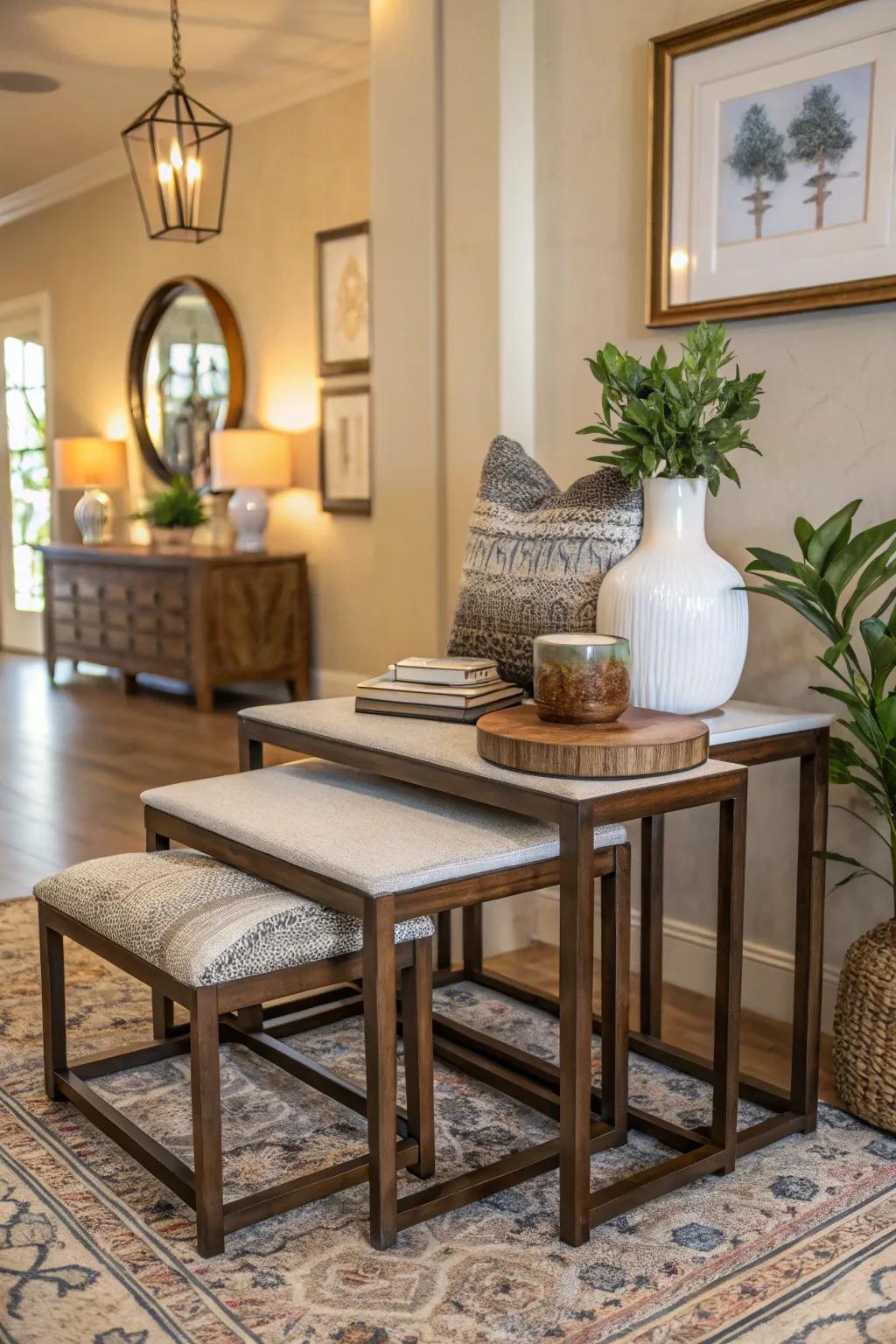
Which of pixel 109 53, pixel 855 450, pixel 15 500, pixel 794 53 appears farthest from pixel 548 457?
pixel 15 500

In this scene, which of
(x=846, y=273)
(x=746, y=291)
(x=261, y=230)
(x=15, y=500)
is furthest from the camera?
(x=15, y=500)

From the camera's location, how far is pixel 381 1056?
1718mm

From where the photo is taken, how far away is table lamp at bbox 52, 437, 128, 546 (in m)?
7.25

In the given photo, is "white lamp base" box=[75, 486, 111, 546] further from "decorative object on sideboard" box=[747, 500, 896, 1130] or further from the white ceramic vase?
"decorative object on sideboard" box=[747, 500, 896, 1130]

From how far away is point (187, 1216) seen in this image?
72.8 inches

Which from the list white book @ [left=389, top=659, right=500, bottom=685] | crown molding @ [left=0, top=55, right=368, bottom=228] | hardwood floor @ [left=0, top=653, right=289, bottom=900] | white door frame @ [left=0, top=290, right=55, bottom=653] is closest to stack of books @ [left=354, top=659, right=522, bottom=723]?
white book @ [left=389, top=659, right=500, bottom=685]

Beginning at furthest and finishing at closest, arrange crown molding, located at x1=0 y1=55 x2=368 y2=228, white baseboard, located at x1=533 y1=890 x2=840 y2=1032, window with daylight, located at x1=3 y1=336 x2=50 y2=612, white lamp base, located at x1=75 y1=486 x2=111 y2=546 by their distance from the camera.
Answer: window with daylight, located at x1=3 y1=336 x2=50 y2=612 → white lamp base, located at x1=75 y1=486 x2=111 y2=546 → crown molding, located at x1=0 y1=55 x2=368 y2=228 → white baseboard, located at x1=533 y1=890 x2=840 y2=1032

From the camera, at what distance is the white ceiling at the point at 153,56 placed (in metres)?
4.85

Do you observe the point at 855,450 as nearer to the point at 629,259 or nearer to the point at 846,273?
the point at 846,273

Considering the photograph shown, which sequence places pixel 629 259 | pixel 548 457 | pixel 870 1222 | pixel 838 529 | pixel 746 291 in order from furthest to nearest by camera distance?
1. pixel 548 457
2. pixel 629 259
3. pixel 746 291
4. pixel 838 529
5. pixel 870 1222

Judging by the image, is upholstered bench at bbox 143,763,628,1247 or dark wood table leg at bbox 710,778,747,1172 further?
dark wood table leg at bbox 710,778,747,1172

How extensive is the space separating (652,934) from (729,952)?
54 cm

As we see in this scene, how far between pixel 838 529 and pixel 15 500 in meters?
7.52

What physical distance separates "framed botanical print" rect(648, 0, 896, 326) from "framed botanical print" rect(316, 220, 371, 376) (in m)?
3.18
